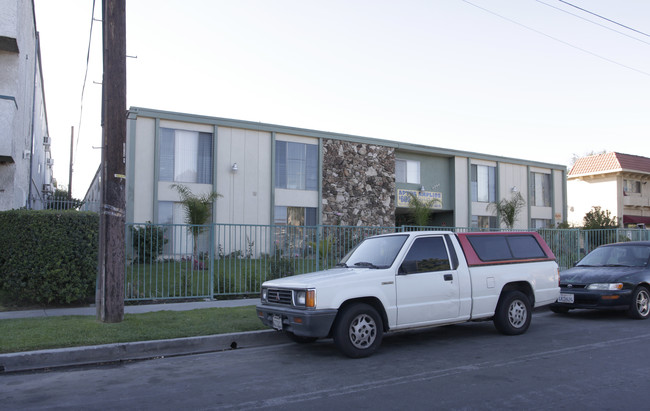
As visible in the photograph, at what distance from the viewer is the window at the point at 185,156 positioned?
20469 millimetres

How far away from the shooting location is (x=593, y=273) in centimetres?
1063

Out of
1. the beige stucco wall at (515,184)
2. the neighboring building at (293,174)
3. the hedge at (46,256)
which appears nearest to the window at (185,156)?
the neighboring building at (293,174)

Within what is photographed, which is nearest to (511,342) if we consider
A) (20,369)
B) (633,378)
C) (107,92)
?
(633,378)

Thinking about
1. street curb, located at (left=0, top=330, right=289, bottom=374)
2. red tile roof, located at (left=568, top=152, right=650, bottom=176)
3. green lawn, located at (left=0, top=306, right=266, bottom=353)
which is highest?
red tile roof, located at (left=568, top=152, right=650, bottom=176)

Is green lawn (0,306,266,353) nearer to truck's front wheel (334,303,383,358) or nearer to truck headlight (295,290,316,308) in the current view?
truck headlight (295,290,316,308)

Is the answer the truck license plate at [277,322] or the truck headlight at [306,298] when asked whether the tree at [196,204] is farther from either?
the truck headlight at [306,298]

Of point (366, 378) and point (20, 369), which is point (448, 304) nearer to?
point (366, 378)

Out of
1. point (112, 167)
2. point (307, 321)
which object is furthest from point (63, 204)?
point (307, 321)

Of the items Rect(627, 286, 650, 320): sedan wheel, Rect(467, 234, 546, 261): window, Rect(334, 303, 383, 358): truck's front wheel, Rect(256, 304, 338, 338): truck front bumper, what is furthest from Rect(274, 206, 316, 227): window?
Rect(334, 303, 383, 358): truck's front wheel

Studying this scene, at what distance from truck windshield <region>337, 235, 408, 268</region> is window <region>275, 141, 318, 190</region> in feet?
48.1

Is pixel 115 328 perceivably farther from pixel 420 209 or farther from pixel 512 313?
pixel 420 209

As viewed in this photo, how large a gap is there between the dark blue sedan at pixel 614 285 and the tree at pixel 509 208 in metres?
17.2

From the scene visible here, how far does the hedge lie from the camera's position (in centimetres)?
1025

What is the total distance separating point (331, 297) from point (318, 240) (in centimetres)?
642
